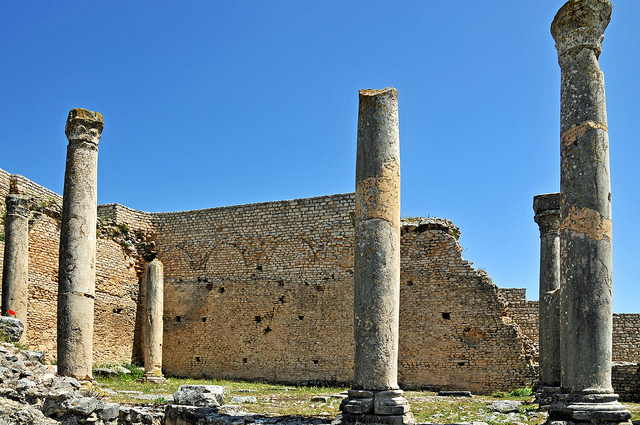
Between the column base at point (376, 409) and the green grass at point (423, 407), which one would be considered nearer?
the column base at point (376, 409)

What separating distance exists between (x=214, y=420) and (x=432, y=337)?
10.0 metres

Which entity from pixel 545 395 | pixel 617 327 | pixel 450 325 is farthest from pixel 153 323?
pixel 617 327

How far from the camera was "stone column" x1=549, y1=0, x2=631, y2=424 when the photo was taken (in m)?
7.15

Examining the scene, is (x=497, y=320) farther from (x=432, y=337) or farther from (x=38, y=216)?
(x=38, y=216)

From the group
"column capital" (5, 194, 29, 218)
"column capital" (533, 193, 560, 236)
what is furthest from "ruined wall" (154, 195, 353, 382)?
"column capital" (5, 194, 29, 218)

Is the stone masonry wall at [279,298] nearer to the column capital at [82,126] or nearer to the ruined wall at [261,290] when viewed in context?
the ruined wall at [261,290]

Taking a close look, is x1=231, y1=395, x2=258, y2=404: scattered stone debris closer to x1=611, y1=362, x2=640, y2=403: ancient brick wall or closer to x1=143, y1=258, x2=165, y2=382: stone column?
x1=143, y1=258, x2=165, y2=382: stone column

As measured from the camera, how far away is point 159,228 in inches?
848

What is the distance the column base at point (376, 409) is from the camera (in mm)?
7543

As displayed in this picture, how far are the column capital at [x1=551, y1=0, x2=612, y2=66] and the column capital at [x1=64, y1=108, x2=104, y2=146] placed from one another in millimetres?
7752

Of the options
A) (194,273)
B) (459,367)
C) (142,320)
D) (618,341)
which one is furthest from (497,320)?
(142,320)

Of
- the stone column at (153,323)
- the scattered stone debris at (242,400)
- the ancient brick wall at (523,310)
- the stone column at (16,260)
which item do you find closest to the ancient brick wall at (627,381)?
the ancient brick wall at (523,310)

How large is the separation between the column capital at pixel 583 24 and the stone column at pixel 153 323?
44.9ft

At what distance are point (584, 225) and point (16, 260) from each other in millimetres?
12071
